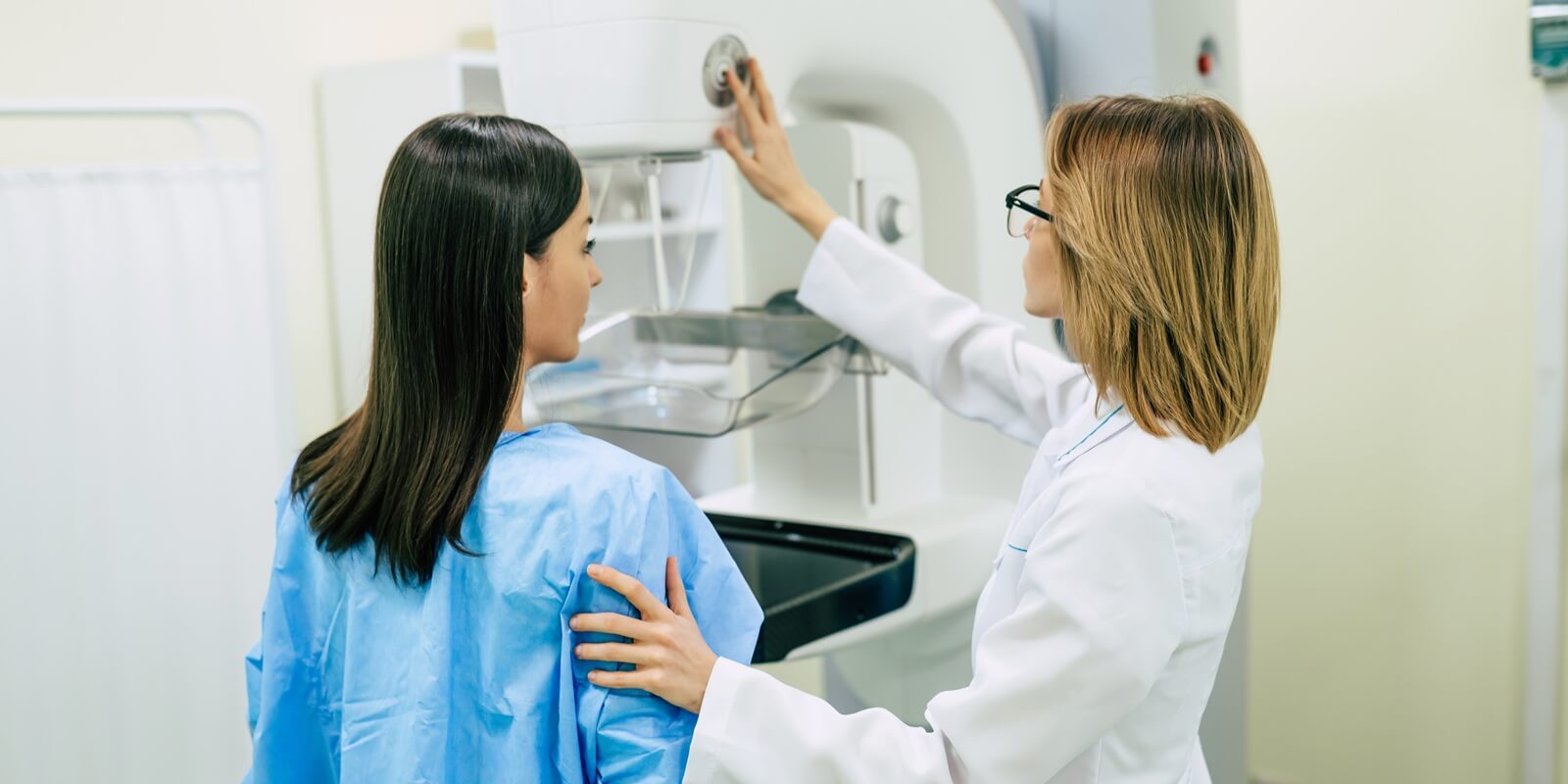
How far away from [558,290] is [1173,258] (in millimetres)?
443

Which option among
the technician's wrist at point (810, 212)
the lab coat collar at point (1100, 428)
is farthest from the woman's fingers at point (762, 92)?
the lab coat collar at point (1100, 428)

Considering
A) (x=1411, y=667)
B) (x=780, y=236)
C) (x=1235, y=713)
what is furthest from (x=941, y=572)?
(x=1411, y=667)

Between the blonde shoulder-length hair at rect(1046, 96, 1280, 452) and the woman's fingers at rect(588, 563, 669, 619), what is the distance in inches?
14.4

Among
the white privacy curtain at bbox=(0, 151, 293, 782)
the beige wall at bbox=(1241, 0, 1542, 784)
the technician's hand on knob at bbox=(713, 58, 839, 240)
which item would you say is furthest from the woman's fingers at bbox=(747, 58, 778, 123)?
the beige wall at bbox=(1241, 0, 1542, 784)

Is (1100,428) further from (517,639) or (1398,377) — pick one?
(1398,377)

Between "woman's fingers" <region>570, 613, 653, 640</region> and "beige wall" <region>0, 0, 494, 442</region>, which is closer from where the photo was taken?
"woman's fingers" <region>570, 613, 653, 640</region>

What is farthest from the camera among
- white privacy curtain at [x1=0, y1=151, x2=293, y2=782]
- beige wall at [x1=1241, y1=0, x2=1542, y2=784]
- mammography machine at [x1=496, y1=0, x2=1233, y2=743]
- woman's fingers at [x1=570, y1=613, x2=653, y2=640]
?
beige wall at [x1=1241, y1=0, x2=1542, y2=784]

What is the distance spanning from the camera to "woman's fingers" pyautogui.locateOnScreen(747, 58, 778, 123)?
4.04 ft

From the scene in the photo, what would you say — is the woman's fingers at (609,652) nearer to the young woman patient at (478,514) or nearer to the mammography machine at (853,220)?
the young woman patient at (478,514)

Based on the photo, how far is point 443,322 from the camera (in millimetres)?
920

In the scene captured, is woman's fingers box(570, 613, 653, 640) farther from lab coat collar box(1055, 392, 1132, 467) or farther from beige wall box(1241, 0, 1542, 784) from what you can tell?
beige wall box(1241, 0, 1542, 784)

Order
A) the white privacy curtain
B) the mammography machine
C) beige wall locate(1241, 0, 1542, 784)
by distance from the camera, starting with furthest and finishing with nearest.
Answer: beige wall locate(1241, 0, 1542, 784) < the white privacy curtain < the mammography machine

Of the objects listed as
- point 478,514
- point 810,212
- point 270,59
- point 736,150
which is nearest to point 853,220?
point 810,212

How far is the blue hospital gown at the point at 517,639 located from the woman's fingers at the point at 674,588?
14 millimetres
